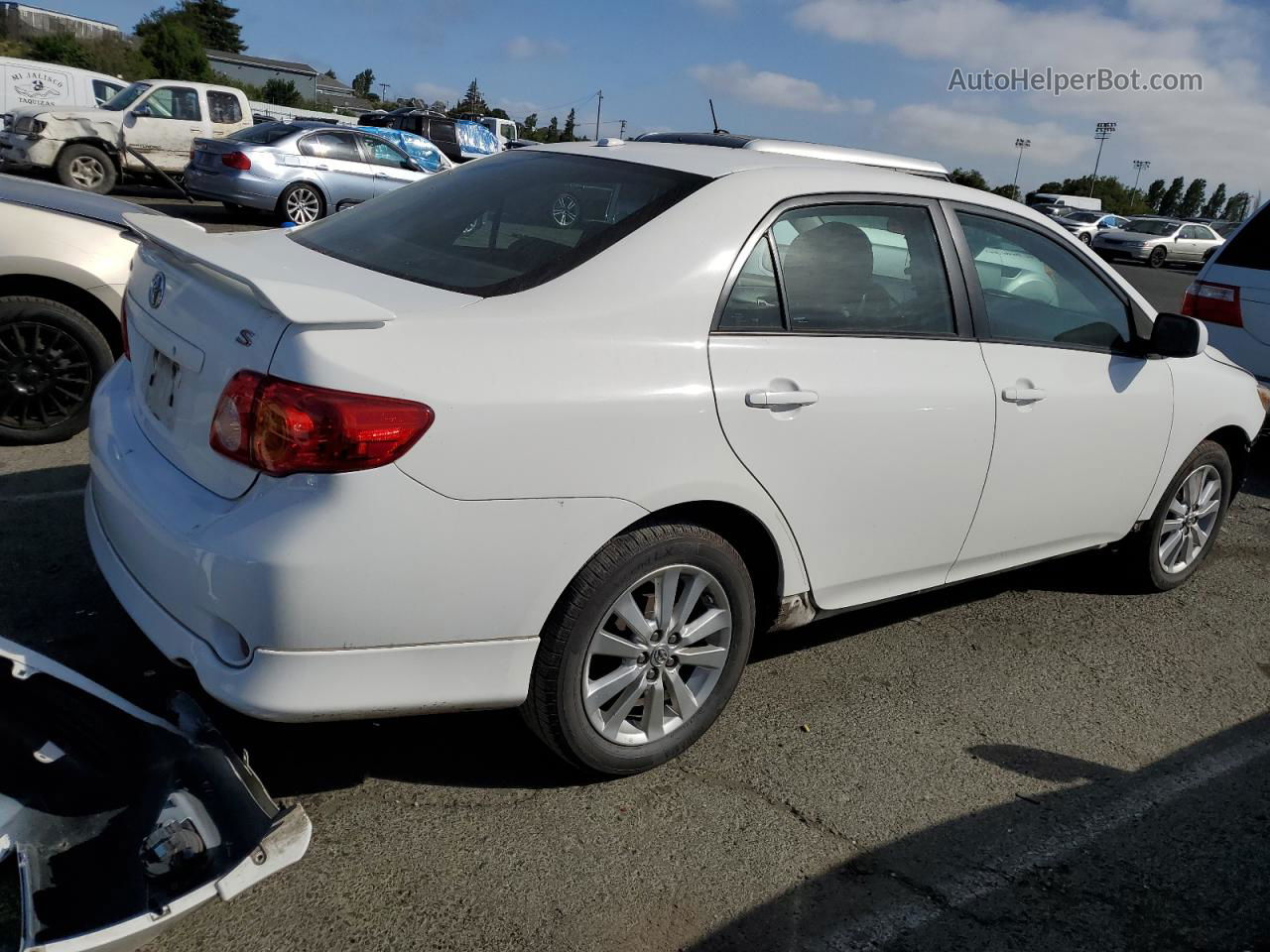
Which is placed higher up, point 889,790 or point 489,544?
point 489,544

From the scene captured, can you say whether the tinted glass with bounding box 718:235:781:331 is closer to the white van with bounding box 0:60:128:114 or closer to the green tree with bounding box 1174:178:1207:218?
the white van with bounding box 0:60:128:114

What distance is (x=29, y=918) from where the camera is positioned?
80.0 inches

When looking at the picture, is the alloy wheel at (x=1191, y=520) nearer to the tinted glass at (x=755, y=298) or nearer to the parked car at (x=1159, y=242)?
the tinted glass at (x=755, y=298)

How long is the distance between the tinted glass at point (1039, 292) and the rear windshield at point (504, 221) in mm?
1193

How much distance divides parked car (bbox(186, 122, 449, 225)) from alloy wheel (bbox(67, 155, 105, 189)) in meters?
2.05

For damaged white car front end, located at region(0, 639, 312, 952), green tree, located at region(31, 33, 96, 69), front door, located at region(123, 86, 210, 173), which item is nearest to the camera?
damaged white car front end, located at region(0, 639, 312, 952)

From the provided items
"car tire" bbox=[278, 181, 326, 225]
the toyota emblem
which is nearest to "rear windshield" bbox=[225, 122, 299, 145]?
"car tire" bbox=[278, 181, 326, 225]

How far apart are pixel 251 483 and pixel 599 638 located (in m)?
0.93

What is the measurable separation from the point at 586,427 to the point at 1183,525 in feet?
10.9

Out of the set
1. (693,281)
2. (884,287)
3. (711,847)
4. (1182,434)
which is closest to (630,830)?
(711,847)

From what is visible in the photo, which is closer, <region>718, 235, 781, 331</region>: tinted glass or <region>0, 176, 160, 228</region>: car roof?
<region>718, 235, 781, 331</region>: tinted glass

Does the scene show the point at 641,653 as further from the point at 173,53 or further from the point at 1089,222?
the point at 173,53

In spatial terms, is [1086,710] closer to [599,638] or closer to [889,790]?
[889,790]

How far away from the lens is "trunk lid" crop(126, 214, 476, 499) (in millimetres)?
2410
